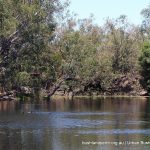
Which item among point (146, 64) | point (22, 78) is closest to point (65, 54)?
point (146, 64)

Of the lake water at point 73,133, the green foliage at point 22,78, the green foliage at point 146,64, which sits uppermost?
the green foliage at point 146,64

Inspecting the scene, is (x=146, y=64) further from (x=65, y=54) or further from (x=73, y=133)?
(x=73, y=133)

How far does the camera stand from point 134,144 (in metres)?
39.0

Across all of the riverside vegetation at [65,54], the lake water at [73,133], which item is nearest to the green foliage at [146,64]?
the riverside vegetation at [65,54]

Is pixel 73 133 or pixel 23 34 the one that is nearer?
pixel 73 133

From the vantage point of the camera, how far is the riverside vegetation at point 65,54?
82.6 m

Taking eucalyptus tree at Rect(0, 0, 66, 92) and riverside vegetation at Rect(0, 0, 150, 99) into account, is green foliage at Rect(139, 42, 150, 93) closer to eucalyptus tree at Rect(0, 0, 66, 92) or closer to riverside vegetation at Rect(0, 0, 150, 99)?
riverside vegetation at Rect(0, 0, 150, 99)

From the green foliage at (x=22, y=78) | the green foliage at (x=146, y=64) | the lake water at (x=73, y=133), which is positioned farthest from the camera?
the green foliage at (x=146, y=64)

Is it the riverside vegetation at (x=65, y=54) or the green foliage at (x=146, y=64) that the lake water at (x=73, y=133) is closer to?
the riverside vegetation at (x=65, y=54)

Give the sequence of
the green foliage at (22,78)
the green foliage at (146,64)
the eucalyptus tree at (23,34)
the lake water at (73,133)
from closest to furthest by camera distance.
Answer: the lake water at (73,133) < the eucalyptus tree at (23,34) < the green foliage at (22,78) < the green foliage at (146,64)

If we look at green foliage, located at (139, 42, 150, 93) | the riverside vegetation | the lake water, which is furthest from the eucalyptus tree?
green foliage, located at (139, 42, 150, 93)

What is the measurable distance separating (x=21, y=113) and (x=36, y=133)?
24.0m

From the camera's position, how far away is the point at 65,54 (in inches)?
4491

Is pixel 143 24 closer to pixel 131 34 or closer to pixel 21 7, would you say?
pixel 131 34
